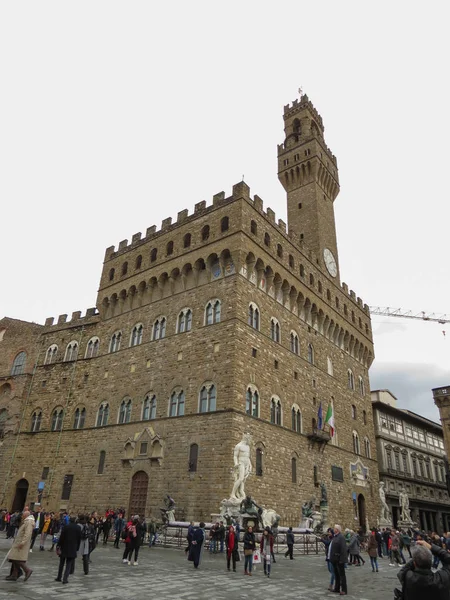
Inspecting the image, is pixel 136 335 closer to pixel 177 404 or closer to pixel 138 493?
pixel 177 404

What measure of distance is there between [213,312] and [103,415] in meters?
9.73

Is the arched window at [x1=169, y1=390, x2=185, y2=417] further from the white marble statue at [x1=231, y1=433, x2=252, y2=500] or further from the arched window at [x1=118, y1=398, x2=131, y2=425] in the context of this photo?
the white marble statue at [x1=231, y1=433, x2=252, y2=500]

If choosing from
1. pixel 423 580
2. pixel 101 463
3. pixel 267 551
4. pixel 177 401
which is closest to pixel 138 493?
pixel 101 463

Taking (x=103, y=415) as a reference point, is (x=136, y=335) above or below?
above

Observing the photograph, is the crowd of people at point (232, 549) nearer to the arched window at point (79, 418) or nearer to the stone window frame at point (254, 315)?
the arched window at point (79, 418)

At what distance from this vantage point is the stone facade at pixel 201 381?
2162 cm

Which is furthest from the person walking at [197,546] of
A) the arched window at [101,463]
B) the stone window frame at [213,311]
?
the arched window at [101,463]

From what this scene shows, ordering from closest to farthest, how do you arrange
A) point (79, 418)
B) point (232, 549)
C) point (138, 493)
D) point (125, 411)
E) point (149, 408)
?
point (232, 549) < point (138, 493) < point (149, 408) < point (125, 411) < point (79, 418)

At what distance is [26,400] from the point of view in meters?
30.6

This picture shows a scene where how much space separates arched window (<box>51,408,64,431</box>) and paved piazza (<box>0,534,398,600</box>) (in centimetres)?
1438

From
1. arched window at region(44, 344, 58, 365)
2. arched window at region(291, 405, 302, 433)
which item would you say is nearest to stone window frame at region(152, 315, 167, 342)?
arched window at region(291, 405, 302, 433)

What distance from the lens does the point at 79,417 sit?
2795cm

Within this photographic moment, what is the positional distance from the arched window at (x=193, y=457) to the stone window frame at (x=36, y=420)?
44.2ft

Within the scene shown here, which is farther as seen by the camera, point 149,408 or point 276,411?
point 149,408
